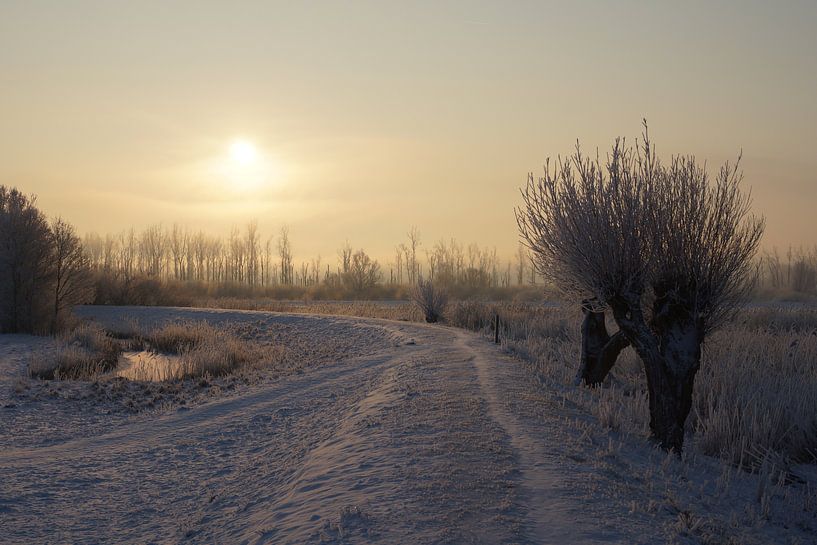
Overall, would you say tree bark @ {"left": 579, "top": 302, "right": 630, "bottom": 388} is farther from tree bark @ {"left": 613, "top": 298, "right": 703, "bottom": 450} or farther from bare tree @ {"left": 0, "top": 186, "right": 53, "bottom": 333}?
bare tree @ {"left": 0, "top": 186, "right": 53, "bottom": 333}

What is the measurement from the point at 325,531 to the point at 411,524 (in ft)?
2.48

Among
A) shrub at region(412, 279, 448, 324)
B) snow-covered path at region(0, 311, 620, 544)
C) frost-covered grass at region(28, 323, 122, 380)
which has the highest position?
shrub at region(412, 279, 448, 324)

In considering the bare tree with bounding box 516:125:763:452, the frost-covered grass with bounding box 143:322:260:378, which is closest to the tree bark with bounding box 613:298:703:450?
the bare tree with bounding box 516:125:763:452

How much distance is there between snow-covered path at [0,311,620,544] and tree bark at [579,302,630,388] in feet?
4.76

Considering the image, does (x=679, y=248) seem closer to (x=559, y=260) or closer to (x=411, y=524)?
(x=559, y=260)

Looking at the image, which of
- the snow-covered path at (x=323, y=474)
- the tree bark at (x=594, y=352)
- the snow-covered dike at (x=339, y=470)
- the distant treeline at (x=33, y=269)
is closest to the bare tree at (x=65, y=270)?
the distant treeline at (x=33, y=269)

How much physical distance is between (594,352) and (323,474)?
7736 mm

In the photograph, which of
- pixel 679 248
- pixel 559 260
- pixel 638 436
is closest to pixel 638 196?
pixel 679 248

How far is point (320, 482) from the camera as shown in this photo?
716 centimetres

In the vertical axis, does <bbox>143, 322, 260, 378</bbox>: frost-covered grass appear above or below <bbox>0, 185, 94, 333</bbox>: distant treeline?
below

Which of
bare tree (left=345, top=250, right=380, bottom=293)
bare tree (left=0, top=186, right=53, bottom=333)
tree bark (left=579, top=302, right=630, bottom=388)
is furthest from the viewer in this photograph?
bare tree (left=345, top=250, right=380, bottom=293)

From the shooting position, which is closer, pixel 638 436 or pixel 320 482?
pixel 320 482

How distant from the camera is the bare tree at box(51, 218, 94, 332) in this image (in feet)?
89.0

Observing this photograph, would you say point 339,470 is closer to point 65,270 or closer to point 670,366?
point 670,366
